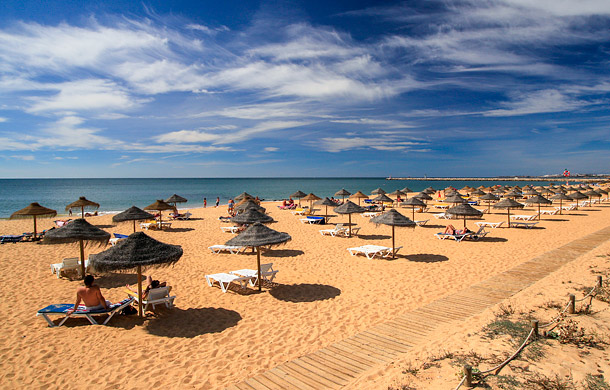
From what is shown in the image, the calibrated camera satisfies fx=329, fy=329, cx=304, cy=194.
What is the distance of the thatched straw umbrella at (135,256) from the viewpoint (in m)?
6.15

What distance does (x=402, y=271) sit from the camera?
980cm

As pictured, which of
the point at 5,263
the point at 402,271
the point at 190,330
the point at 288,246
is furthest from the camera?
the point at 288,246

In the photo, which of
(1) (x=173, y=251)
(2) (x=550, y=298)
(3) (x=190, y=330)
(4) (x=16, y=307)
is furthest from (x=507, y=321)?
(4) (x=16, y=307)

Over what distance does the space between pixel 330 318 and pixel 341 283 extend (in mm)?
2289

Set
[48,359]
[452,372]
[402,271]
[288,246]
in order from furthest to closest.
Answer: [288,246] → [402,271] → [48,359] → [452,372]

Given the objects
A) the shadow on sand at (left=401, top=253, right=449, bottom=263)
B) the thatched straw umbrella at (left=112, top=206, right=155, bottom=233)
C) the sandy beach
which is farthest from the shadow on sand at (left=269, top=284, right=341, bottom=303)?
the thatched straw umbrella at (left=112, top=206, right=155, bottom=233)

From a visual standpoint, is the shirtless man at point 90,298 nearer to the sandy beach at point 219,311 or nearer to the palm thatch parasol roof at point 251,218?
the sandy beach at point 219,311

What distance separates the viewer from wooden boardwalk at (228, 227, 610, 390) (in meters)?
4.46

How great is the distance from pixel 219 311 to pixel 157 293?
135 cm

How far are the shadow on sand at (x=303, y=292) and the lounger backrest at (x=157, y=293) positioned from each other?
247 centimetres

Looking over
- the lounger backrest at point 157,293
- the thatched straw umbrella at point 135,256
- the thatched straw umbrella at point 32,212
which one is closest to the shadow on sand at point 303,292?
the lounger backrest at point 157,293

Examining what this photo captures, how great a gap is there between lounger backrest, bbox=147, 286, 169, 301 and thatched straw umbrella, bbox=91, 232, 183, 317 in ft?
0.68

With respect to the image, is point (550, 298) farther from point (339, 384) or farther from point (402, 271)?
point (339, 384)

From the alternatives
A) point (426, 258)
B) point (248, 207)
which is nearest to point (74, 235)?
point (248, 207)
